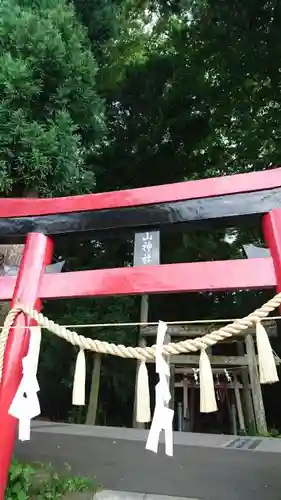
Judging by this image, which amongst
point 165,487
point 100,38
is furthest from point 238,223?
point 100,38

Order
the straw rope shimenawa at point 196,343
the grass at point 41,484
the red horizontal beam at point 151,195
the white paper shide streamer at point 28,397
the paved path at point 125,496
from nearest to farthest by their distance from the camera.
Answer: the straw rope shimenawa at point 196,343 < the white paper shide streamer at point 28,397 < the red horizontal beam at point 151,195 < the grass at point 41,484 < the paved path at point 125,496

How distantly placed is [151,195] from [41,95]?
1566 millimetres

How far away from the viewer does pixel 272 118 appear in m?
6.90

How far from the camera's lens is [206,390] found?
5.78 feet

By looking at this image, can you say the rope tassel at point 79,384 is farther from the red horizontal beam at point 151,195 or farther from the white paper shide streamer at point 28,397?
the red horizontal beam at point 151,195

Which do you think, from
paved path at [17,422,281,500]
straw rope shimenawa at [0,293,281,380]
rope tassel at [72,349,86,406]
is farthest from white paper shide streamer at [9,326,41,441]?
paved path at [17,422,281,500]

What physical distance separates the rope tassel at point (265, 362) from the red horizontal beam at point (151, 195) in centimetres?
100

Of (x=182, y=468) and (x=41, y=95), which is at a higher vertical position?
(x=41, y=95)

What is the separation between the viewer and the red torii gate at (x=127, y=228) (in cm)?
224

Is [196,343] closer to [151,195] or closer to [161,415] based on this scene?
[161,415]

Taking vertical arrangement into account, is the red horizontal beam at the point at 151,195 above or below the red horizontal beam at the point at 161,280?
above

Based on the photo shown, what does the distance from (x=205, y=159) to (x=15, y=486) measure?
6598 millimetres

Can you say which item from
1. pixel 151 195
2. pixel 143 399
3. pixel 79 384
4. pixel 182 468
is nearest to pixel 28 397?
pixel 79 384

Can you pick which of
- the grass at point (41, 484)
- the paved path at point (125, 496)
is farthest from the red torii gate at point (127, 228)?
the paved path at point (125, 496)
